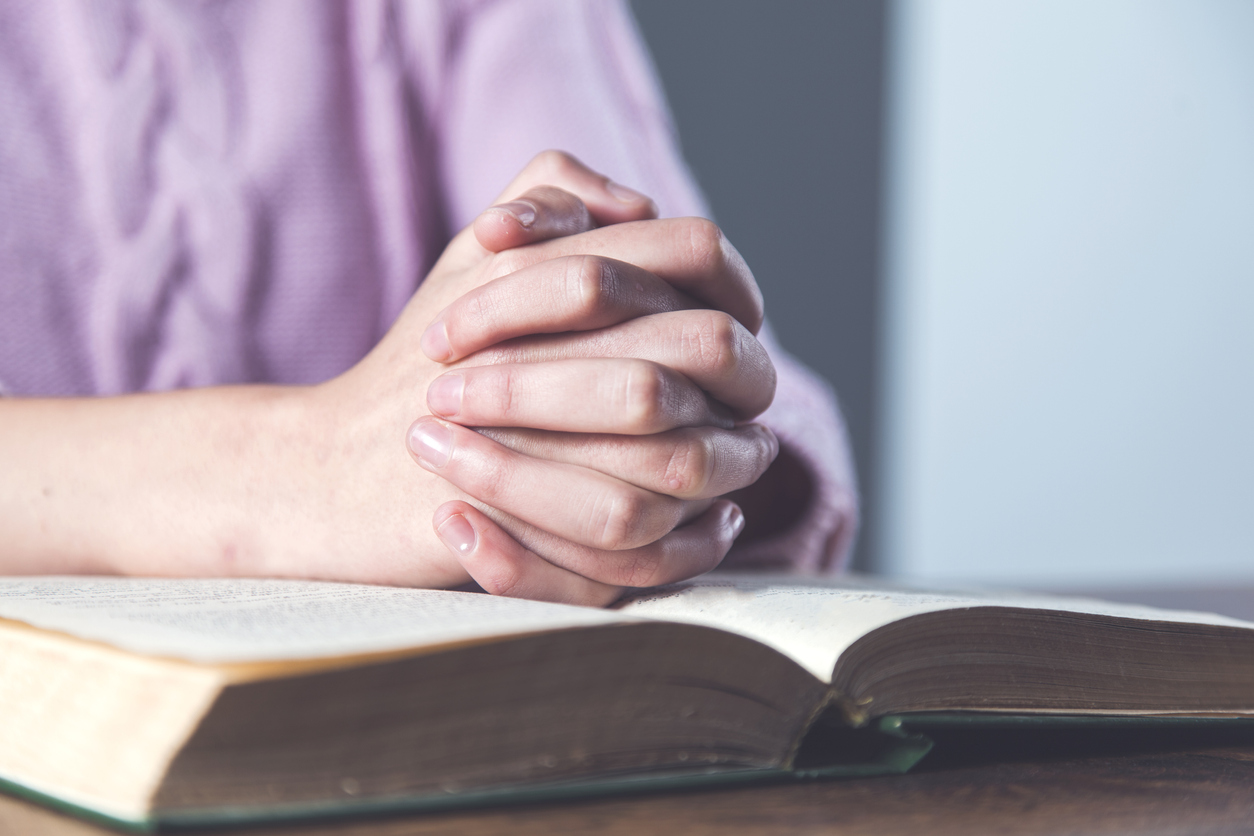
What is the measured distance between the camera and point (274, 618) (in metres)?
0.26

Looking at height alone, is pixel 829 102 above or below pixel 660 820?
above

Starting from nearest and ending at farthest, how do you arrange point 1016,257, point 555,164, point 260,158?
point 555,164
point 260,158
point 1016,257

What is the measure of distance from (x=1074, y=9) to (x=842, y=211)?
2.85 feet

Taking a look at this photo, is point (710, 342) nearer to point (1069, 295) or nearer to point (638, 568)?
point (638, 568)

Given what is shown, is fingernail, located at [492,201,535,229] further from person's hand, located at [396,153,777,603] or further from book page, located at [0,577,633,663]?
book page, located at [0,577,633,663]

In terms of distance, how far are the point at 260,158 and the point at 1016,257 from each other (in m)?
1.95

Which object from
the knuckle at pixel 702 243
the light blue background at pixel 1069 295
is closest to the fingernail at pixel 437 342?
the knuckle at pixel 702 243

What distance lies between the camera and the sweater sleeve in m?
0.78

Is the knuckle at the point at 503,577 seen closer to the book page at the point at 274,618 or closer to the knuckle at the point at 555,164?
the book page at the point at 274,618

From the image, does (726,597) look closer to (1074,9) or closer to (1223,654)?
(1223,654)

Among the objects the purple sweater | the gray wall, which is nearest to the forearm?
the purple sweater

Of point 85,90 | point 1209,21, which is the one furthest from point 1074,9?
point 85,90

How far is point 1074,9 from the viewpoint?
2303mm

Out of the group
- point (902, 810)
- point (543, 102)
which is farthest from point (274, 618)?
point (543, 102)
